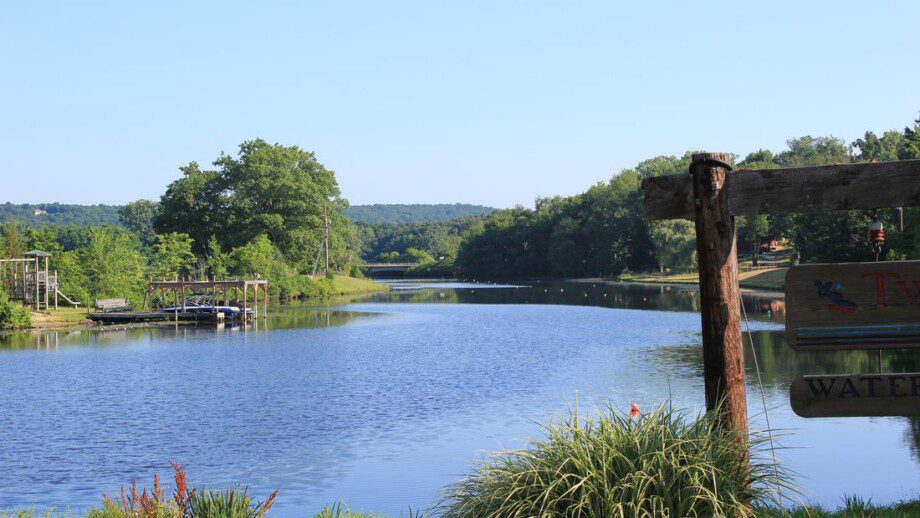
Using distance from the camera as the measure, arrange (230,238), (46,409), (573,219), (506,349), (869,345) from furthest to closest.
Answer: (573,219), (230,238), (506,349), (46,409), (869,345)

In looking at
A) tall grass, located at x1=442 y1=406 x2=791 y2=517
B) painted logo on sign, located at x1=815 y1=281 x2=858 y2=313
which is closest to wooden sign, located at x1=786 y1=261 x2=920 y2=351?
painted logo on sign, located at x1=815 y1=281 x2=858 y2=313

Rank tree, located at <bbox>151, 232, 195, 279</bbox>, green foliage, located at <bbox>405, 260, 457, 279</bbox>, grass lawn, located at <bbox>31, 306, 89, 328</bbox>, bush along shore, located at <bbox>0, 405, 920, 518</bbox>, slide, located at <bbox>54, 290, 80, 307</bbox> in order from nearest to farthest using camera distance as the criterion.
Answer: bush along shore, located at <bbox>0, 405, 920, 518</bbox> → grass lawn, located at <bbox>31, 306, 89, 328</bbox> → slide, located at <bbox>54, 290, 80, 307</bbox> → tree, located at <bbox>151, 232, 195, 279</bbox> → green foliage, located at <bbox>405, 260, 457, 279</bbox>

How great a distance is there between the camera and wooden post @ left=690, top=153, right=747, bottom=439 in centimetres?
699

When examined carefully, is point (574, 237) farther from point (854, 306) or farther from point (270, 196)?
point (854, 306)

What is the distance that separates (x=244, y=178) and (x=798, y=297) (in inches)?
3343

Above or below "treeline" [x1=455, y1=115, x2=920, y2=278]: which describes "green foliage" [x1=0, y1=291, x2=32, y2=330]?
below

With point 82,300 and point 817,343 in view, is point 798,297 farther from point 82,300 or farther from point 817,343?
point 82,300

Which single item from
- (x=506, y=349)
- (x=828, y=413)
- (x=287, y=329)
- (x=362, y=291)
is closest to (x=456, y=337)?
(x=506, y=349)

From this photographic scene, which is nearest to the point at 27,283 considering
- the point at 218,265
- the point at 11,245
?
the point at 11,245

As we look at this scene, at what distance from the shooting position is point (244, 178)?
88438mm

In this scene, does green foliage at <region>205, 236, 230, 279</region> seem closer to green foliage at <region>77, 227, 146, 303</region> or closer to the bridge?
green foliage at <region>77, 227, 146, 303</region>

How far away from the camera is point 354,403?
23.8 meters

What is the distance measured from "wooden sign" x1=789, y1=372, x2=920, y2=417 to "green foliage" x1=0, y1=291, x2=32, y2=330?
46693mm

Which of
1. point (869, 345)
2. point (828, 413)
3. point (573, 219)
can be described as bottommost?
point (828, 413)
